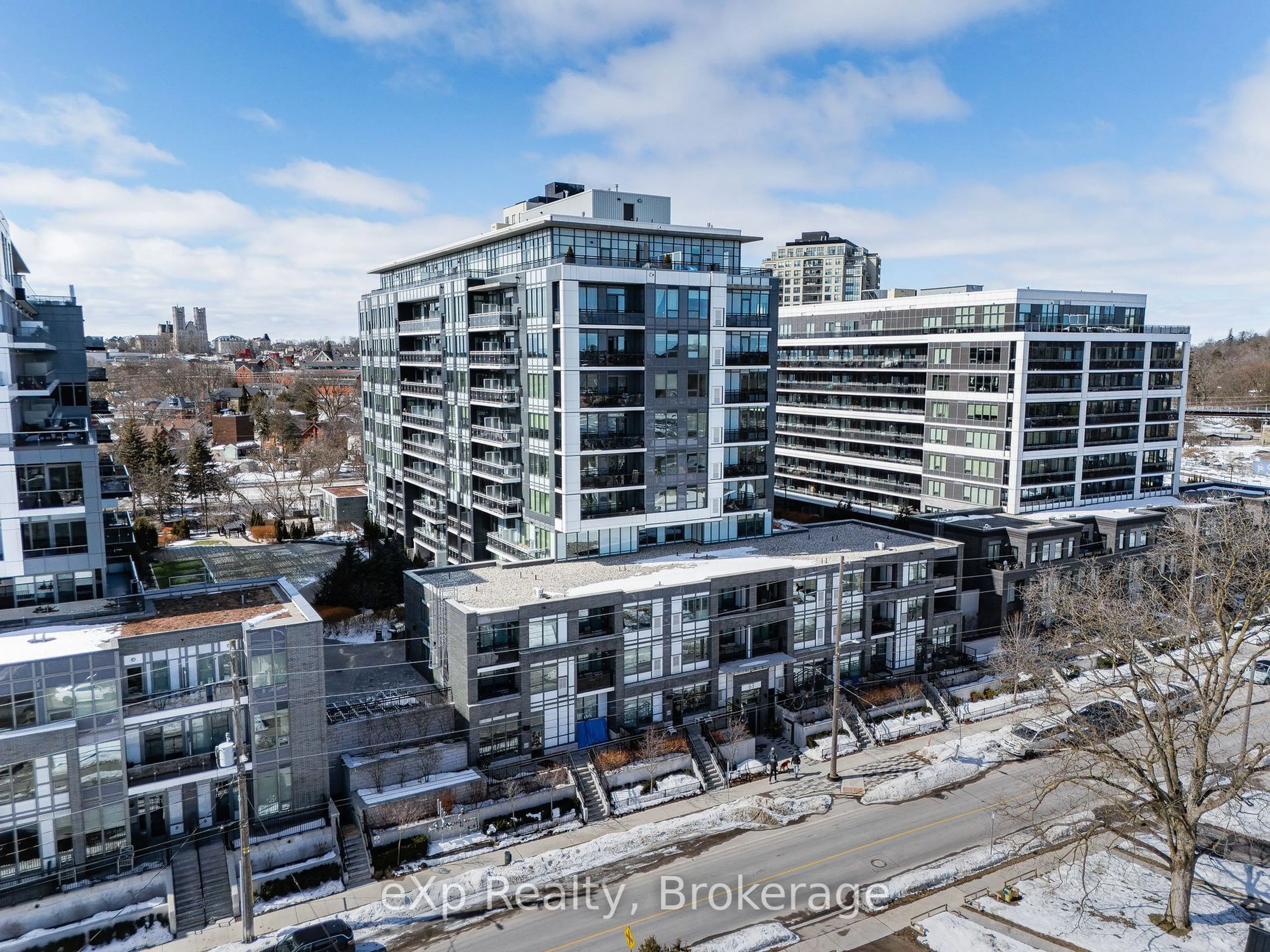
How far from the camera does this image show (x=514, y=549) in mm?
55344

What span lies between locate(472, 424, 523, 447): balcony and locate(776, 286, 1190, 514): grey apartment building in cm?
3777

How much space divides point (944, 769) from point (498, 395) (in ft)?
112

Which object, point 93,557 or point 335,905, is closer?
point 335,905

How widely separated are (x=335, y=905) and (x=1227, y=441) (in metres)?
167

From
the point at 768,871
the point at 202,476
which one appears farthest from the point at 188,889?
the point at 202,476

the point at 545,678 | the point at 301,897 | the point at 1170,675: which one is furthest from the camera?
the point at 1170,675

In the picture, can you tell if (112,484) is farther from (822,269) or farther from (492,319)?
(822,269)

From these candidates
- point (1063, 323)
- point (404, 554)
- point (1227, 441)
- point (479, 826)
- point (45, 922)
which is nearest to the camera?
point (45, 922)

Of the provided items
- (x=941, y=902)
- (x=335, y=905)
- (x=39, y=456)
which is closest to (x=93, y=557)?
(x=39, y=456)

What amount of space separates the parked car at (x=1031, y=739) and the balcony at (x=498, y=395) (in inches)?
1388

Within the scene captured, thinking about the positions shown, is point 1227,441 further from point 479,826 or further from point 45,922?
point 45,922

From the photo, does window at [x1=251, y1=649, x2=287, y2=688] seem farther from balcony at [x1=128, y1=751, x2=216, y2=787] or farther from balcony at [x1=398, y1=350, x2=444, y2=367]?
balcony at [x1=398, y1=350, x2=444, y2=367]

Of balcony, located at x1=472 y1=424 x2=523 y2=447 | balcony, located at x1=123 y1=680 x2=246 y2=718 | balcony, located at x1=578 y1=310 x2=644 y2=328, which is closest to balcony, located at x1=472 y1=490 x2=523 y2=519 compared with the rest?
balcony, located at x1=472 y1=424 x2=523 y2=447

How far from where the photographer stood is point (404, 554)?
63.8m
